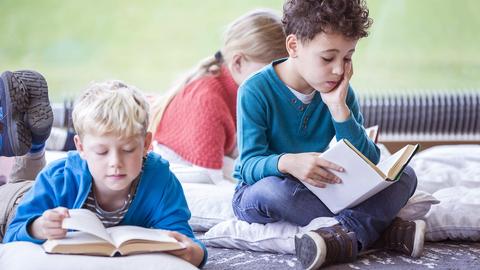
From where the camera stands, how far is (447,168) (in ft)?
8.98

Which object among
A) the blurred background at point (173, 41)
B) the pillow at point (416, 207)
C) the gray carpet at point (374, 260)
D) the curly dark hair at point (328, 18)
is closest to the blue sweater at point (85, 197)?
the gray carpet at point (374, 260)

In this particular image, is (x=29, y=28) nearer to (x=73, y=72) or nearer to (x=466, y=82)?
(x=73, y=72)

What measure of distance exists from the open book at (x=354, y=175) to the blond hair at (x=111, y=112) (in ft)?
1.49

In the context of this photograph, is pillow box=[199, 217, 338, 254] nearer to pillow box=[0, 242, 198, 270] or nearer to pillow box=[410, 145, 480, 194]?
pillow box=[0, 242, 198, 270]

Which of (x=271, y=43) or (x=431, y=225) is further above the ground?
(x=271, y=43)

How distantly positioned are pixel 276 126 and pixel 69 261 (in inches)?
29.1

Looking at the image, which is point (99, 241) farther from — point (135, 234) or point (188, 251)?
point (188, 251)

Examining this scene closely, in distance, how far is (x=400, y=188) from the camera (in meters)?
2.01

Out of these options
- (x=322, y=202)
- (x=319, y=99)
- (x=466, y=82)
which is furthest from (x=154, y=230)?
(x=466, y=82)

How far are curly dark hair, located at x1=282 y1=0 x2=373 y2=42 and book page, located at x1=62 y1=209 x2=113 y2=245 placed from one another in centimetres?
72

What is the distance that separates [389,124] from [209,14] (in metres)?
0.97

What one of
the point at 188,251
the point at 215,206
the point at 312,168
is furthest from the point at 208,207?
the point at 188,251

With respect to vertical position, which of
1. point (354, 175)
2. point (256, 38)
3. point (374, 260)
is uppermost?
point (256, 38)

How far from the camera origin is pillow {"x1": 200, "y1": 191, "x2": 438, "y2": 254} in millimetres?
1983
